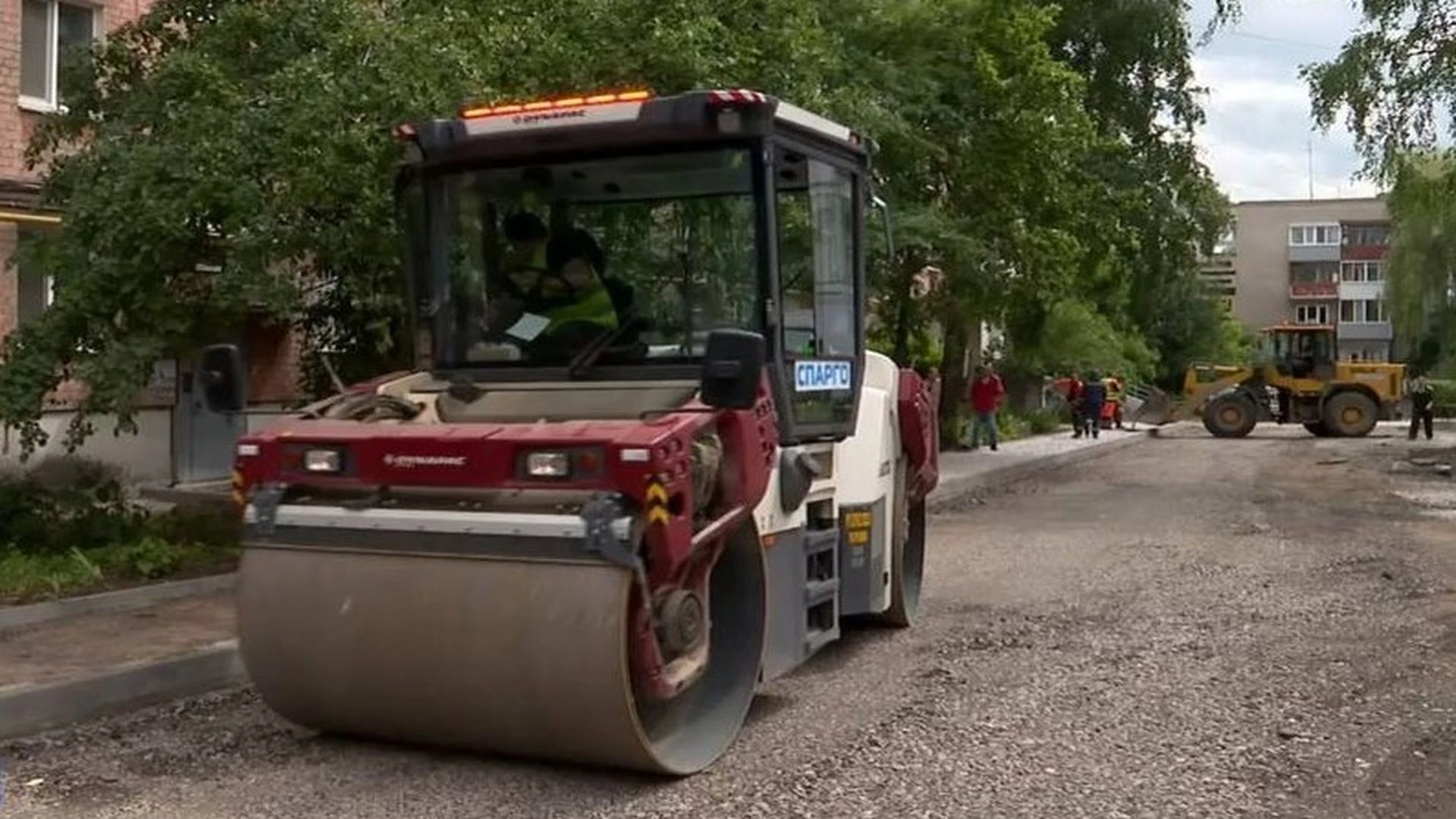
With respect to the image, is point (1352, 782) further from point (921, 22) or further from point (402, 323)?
point (921, 22)

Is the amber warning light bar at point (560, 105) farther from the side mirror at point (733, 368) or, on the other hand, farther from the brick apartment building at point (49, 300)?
the brick apartment building at point (49, 300)

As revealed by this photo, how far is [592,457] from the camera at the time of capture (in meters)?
5.73

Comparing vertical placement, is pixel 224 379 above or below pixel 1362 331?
below

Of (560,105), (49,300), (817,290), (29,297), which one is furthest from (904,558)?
(29,297)

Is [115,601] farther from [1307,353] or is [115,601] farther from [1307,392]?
[1307,353]

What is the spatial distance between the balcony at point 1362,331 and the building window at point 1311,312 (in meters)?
1.92

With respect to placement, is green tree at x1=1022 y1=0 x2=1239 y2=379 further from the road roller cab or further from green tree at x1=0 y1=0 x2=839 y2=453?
the road roller cab

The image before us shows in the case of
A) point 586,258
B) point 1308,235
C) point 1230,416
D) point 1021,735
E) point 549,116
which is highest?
point 1308,235

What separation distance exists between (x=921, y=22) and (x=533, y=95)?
10.5m

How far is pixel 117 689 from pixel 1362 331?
103 metres

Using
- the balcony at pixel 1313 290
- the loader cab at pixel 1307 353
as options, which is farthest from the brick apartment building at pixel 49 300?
the balcony at pixel 1313 290

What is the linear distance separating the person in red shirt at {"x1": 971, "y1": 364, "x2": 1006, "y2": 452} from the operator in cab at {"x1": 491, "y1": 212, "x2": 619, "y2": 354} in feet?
72.5

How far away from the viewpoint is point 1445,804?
594 cm

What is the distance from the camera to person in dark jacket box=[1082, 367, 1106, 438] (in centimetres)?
3669
